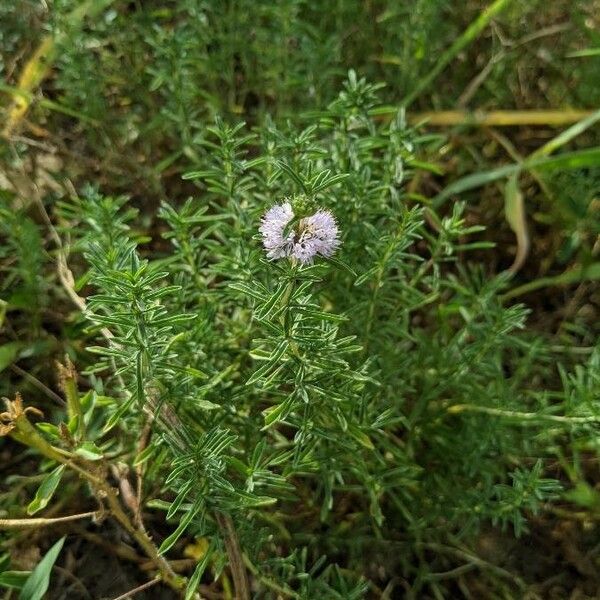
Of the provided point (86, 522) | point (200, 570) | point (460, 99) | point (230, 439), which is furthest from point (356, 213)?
point (460, 99)

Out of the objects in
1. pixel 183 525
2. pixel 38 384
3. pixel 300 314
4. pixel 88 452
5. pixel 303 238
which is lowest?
pixel 38 384

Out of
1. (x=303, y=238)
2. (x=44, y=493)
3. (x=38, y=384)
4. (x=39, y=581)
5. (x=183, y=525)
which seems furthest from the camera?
(x=38, y=384)

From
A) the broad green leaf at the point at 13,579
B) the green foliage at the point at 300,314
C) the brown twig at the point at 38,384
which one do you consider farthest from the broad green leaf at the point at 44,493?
the brown twig at the point at 38,384

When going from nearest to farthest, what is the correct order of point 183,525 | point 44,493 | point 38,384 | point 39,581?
point 183,525 → point 44,493 → point 39,581 → point 38,384

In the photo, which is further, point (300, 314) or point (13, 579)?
point (13, 579)

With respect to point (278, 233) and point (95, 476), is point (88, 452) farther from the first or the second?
point (278, 233)

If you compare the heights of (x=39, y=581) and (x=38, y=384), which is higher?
(x=38, y=384)

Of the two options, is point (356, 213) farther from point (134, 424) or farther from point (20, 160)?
point (20, 160)

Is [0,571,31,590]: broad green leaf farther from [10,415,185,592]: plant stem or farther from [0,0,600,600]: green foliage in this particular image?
[10,415,185,592]: plant stem

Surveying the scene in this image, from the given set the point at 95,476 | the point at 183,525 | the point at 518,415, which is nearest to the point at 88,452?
the point at 95,476

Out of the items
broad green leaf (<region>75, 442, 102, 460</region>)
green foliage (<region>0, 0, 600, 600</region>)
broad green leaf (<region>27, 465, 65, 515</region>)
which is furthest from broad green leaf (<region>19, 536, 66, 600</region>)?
broad green leaf (<region>75, 442, 102, 460</region>)
